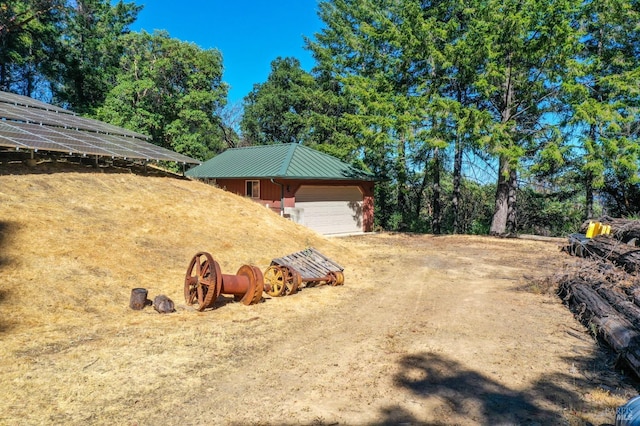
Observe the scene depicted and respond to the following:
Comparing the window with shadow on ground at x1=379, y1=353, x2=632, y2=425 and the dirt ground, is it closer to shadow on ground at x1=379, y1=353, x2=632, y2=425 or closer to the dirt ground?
the dirt ground

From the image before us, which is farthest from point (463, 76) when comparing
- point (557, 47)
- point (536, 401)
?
point (536, 401)

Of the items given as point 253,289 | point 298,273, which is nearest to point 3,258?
point 253,289

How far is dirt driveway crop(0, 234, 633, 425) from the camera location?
4.07 meters

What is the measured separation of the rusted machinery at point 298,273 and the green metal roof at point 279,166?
942 cm

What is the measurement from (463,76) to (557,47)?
14.9 ft

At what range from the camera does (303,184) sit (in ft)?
68.8

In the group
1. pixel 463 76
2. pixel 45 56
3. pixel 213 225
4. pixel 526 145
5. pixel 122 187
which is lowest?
pixel 213 225

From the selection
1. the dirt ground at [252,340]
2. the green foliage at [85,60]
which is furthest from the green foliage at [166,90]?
the dirt ground at [252,340]

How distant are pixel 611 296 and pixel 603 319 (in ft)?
4.01

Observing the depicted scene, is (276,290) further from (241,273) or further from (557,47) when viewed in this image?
(557,47)

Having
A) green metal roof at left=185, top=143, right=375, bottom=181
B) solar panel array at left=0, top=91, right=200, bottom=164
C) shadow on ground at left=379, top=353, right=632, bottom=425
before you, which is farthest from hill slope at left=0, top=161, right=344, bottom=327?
shadow on ground at left=379, top=353, right=632, bottom=425

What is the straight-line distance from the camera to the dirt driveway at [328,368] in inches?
160

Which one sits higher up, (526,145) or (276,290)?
(526,145)

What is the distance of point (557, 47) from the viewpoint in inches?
712
